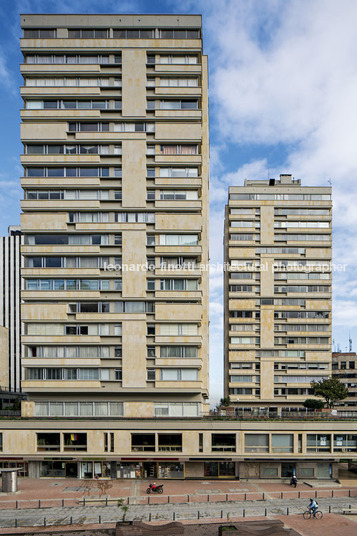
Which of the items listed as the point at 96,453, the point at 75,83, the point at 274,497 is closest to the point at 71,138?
the point at 75,83

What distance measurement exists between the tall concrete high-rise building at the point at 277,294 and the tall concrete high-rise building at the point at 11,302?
92.0 meters

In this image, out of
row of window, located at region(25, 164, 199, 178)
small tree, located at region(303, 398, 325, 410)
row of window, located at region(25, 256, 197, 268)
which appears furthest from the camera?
small tree, located at region(303, 398, 325, 410)

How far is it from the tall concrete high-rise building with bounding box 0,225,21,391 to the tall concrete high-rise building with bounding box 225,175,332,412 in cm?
9199

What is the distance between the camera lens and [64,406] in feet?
182

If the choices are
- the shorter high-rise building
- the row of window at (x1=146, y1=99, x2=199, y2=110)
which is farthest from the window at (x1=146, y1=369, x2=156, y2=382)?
the shorter high-rise building

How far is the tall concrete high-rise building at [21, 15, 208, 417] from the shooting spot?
182 ft

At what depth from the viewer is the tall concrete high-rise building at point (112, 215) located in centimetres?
5556

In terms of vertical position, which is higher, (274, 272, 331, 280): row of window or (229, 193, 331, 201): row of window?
(229, 193, 331, 201): row of window

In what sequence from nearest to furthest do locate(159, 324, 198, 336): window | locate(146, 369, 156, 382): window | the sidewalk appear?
the sidewalk < locate(146, 369, 156, 382): window < locate(159, 324, 198, 336): window

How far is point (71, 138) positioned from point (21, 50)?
546 inches

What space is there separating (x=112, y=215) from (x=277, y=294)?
45.1 meters

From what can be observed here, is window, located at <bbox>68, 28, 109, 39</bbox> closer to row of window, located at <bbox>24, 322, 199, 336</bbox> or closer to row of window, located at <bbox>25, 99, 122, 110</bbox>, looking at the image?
row of window, located at <bbox>25, 99, 122, 110</bbox>

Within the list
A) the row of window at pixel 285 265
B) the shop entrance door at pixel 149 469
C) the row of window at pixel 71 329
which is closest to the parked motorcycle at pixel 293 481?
the shop entrance door at pixel 149 469

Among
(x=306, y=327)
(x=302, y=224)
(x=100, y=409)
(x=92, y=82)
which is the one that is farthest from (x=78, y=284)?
(x=302, y=224)
